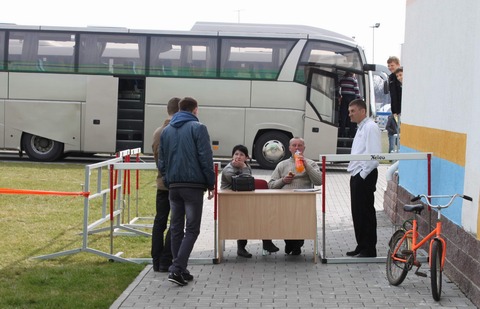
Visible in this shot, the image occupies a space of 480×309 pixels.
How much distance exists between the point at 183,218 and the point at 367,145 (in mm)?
2470

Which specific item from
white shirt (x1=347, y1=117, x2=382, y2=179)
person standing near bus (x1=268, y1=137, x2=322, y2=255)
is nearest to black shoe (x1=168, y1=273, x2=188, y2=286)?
person standing near bus (x1=268, y1=137, x2=322, y2=255)

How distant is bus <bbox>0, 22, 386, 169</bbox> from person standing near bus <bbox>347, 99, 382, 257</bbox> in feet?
50.5

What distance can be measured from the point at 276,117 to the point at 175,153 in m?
17.5

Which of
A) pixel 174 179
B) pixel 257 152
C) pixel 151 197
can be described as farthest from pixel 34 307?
pixel 257 152

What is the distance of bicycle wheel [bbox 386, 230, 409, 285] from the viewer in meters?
9.70

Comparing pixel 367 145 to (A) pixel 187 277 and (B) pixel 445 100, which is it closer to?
(B) pixel 445 100

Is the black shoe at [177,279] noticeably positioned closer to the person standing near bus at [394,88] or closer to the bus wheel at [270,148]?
the person standing near bus at [394,88]

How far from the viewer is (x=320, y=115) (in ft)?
89.1

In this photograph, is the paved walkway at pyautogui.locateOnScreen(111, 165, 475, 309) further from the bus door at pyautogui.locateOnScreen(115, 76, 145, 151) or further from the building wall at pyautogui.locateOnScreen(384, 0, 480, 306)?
the bus door at pyautogui.locateOnScreen(115, 76, 145, 151)

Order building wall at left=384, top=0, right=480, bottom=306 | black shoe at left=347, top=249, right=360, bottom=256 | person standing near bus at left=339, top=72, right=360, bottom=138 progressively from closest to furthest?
building wall at left=384, top=0, right=480, bottom=306
black shoe at left=347, top=249, right=360, bottom=256
person standing near bus at left=339, top=72, right=360, bottom=138

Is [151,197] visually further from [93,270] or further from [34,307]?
[34,307]

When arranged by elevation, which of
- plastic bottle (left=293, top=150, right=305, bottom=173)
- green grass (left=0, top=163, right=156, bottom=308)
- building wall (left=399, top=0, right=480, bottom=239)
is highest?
building wall (left=399, top=0, right=480, bottom=239)

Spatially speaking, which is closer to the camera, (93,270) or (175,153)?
(175,153)

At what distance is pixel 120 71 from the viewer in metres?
27.5
